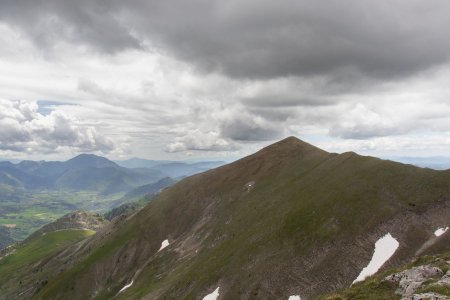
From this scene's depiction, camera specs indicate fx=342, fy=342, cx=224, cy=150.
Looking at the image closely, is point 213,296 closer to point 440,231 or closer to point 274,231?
point 274,231

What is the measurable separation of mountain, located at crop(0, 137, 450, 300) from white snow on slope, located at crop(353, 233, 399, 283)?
0.68 m

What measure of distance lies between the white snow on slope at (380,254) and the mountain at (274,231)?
0.68 metres

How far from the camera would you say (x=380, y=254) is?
5825 cm

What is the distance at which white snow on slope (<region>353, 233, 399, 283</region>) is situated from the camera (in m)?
56.1

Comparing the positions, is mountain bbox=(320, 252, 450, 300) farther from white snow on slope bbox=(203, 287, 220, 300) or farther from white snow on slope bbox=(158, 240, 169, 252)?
white snow on slope bbox=(158, 240, 169, 252)

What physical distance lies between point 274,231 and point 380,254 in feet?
80.3

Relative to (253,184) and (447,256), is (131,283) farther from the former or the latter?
(447,256)

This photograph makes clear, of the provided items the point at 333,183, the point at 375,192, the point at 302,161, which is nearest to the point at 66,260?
the point at 302,161

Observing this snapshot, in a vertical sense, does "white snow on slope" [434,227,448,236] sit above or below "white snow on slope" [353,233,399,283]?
above

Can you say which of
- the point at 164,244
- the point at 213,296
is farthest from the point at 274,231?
the point at 164,244

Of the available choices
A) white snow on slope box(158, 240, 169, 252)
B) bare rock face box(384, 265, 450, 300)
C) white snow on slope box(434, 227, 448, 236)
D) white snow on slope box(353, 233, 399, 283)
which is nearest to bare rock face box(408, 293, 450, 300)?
bare rock face box(384, 265, 450, 300)

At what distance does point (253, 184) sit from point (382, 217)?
5849 cm

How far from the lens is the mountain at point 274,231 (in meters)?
61.3

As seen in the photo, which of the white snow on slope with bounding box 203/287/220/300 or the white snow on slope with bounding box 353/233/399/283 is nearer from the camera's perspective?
the white snow on slope with bounding box 353/233/399/283
